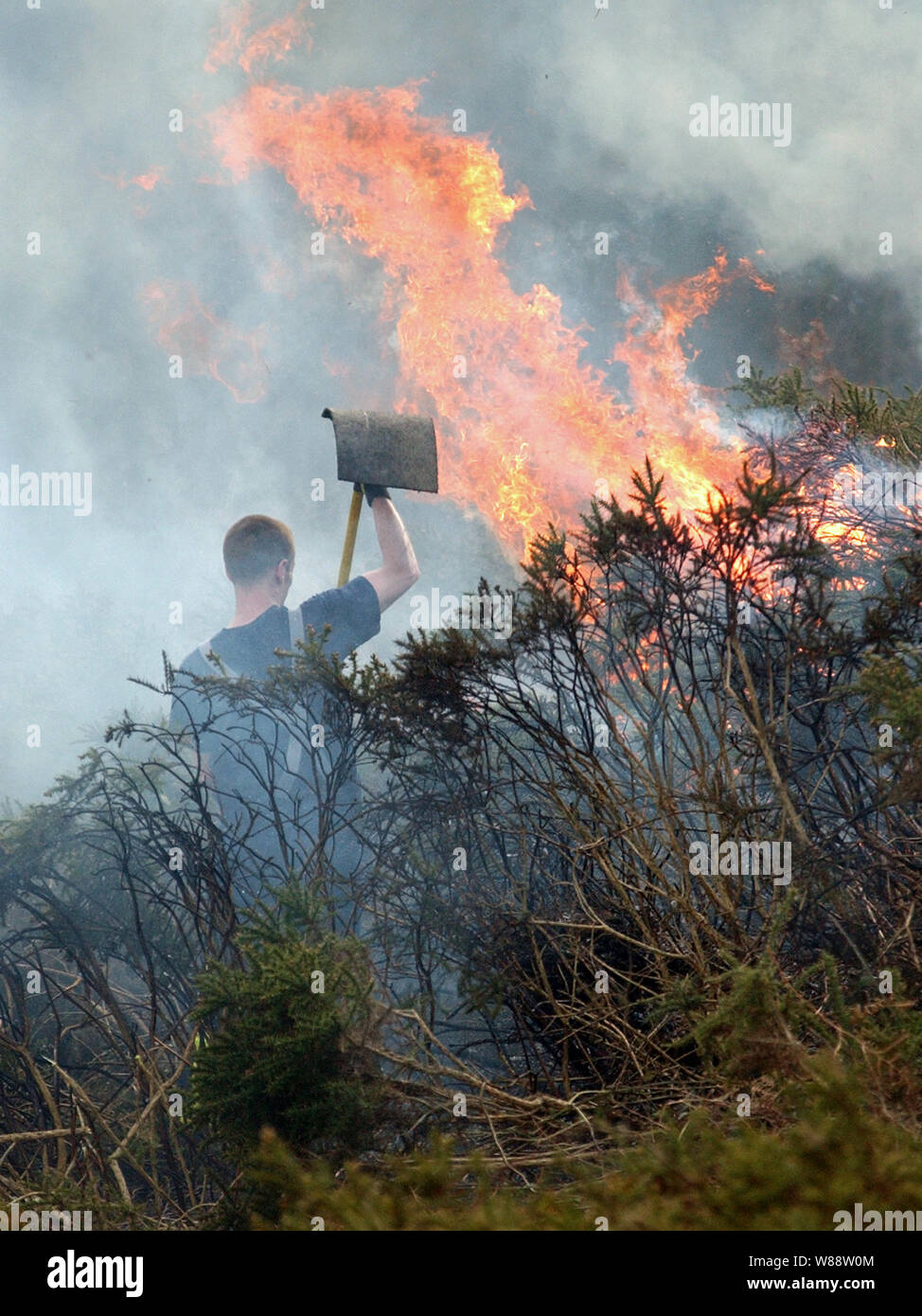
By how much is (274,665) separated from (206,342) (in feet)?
30.8

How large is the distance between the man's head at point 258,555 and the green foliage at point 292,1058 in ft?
9.26

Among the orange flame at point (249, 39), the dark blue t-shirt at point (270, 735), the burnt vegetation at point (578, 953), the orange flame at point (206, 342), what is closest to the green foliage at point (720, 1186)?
→ the burnt vegetation at point (578, 953)

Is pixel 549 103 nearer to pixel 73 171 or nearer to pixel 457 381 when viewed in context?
pixel 457 381

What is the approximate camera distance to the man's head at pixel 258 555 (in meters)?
5.48

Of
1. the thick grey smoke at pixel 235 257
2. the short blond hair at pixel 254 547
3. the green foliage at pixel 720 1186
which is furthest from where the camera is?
the thick grey smoke at pixel 235 257

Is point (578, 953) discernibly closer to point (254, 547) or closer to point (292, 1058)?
point (292, 1058)

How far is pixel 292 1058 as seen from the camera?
9.53 feet

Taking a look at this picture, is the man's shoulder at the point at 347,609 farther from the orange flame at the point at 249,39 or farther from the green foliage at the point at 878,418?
the orange flame at the point at 249,39

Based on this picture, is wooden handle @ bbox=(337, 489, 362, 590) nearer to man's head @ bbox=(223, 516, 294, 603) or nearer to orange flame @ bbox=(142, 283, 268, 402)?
man's head @ bbox=(223, 516, 294, 603)

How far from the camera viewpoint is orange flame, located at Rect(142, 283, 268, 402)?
12.8 meters

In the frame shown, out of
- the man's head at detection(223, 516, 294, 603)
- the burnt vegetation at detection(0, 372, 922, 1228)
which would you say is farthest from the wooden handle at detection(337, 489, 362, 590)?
the burnt vegetation at detection(0, 372, 922, 1228)

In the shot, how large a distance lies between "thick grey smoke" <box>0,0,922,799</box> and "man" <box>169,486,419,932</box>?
5531mm

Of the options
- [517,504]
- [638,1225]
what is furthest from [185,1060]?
[517,504]

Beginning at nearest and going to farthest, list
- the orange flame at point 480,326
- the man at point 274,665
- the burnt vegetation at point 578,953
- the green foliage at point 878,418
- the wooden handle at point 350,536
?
the burnt vegetation at point 578,953, the green foliage at point 878,418, the man at point 274,665, the wooden handle at point 350,536, the orange flame at point 480,326
